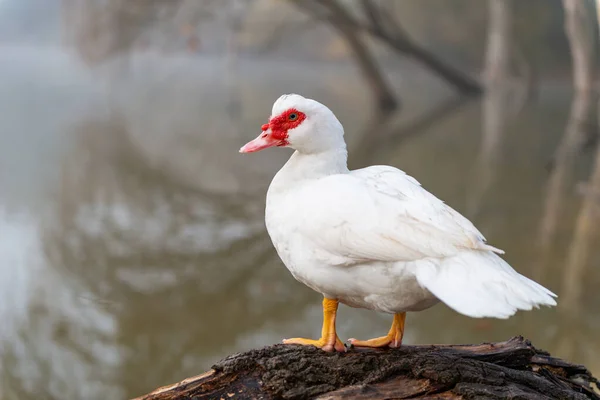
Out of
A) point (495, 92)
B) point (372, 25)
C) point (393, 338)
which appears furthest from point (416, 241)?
point (495, 92)

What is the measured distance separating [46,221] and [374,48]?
52.9 feet

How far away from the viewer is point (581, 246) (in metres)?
3.63

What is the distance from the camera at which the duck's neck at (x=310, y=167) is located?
141cm

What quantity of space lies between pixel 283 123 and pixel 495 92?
45.2 feet

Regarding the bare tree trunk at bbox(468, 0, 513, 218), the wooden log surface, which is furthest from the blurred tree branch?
the wooden log surface

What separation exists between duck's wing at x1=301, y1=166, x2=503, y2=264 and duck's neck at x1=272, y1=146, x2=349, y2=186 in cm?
5

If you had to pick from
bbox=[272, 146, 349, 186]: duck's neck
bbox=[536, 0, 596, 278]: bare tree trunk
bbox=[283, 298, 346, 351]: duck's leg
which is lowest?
bbox=[283, 298, 346, 351]: duck's leg

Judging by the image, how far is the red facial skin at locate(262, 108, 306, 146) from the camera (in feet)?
4.52

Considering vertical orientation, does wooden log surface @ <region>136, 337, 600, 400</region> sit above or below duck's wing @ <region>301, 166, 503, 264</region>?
below

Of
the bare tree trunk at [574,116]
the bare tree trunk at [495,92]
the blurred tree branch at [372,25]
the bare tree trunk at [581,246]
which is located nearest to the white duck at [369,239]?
the bare tree trunk at [581,246]

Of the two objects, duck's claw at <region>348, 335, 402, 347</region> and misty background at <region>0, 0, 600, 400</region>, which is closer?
duck's claw at <region>348, 335, 402, 347</region>

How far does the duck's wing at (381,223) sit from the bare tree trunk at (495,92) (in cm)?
362

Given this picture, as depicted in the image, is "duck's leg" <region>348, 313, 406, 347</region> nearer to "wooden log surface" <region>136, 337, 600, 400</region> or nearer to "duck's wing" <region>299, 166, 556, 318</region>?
"wooden log surface" <region>136, 337, 600, 400</region>

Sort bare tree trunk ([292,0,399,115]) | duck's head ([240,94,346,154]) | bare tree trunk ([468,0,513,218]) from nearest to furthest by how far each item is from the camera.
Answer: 1. duck's head ([240,94,346,154])
2. bare tree trunk ([468,0,513,218])
3. bare tree trunk ([292,0,399,115])
